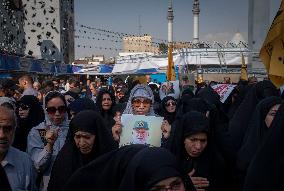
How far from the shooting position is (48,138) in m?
3.74

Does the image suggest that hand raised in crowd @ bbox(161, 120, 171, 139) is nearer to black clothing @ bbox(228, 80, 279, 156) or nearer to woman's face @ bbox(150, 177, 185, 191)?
black clothing @ bbox(228, 80, 279, 156)

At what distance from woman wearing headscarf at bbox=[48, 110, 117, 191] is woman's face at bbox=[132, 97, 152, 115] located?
1.40 metres

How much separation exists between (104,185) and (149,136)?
1883 mm

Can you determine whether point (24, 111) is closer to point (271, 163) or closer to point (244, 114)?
point (244, 114)

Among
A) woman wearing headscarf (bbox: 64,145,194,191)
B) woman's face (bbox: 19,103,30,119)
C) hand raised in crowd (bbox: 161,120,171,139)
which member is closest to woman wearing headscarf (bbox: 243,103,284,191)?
woman wearing headscarf (bbox: 64,145,194,191)

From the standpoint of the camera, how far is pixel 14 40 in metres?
26.7

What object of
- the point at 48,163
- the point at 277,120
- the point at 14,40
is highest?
the point at 14,40

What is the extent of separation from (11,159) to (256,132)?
191 centimetres

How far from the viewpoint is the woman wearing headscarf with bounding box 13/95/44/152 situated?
502 centimetres

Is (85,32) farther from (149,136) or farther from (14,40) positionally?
(149,136)

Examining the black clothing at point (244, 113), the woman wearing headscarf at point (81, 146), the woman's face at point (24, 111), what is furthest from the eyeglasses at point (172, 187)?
the woman's face at point (24, 111)

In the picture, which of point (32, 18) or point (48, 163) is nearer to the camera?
point (48, 163)

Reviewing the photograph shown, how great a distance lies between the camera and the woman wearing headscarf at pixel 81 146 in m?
3.34

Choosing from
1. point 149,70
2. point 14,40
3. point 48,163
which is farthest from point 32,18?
point 48,163
